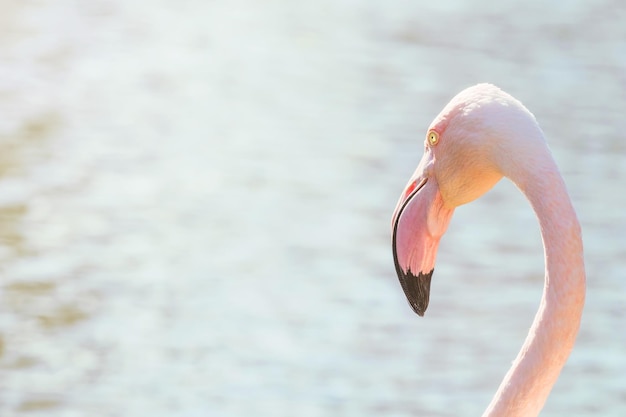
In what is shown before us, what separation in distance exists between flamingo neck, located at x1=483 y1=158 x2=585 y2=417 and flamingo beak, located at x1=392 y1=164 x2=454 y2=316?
29cm

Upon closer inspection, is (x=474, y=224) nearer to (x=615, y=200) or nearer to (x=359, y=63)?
(x=615, y=200)

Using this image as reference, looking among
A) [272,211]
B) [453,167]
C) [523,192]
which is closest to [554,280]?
[523,192]

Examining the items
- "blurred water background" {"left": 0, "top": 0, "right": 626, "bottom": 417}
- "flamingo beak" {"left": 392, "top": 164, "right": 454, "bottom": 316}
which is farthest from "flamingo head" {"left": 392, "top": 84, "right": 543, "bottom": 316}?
"blurred water background" {"left": 0, "top": 0, "right": 626, "bottom": 417}

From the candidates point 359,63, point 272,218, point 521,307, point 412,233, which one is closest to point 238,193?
point 272,218

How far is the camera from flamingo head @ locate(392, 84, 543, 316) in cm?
260

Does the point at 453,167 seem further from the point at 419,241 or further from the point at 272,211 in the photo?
the point at 272,211

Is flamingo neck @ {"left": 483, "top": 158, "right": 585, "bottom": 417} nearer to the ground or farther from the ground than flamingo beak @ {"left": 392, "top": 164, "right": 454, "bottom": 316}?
nearer to the ground

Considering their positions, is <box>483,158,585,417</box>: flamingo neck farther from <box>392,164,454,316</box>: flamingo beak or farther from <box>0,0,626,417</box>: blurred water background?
<box>0,0,626,417</box>: blurred water background

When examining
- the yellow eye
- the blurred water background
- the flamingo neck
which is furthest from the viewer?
the blurred water background

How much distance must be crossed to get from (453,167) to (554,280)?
357mm

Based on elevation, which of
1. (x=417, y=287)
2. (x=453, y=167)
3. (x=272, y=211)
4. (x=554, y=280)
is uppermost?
(x=272, y=211)

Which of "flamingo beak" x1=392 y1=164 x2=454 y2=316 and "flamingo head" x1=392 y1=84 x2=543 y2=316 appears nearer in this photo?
"flamingo head" x1=392 y1=84 x2=543 y2=316

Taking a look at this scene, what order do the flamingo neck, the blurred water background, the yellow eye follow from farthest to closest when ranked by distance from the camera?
1. the blurred water background
2. the yellow eye
3. the flamingo neck

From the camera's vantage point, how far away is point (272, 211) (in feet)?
22.5
